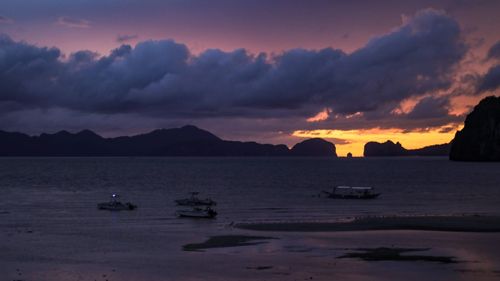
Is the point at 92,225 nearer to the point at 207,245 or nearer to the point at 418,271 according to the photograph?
the point at 207,245

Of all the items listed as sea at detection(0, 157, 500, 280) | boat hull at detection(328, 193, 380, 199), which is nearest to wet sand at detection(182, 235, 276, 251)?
sea at detection(0, 157, 500, 280)

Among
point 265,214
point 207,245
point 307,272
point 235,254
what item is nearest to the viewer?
point 307,272

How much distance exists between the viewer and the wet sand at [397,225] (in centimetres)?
6074

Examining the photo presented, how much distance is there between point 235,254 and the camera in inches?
1821

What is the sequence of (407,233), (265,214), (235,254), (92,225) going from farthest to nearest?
(265,214) < (92,225) < (407,233) < (235,254)

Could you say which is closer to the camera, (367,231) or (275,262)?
(275,262)

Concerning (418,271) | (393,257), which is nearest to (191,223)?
(393,257)

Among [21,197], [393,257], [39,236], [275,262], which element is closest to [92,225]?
[39,236]

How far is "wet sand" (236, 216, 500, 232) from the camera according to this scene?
199 feet

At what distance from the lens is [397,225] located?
63344mm

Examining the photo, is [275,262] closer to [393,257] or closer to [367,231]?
[393,257]

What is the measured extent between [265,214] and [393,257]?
36.9 meters

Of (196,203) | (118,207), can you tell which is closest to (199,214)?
(118,207)

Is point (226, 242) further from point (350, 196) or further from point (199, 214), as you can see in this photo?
point (350, 196)
